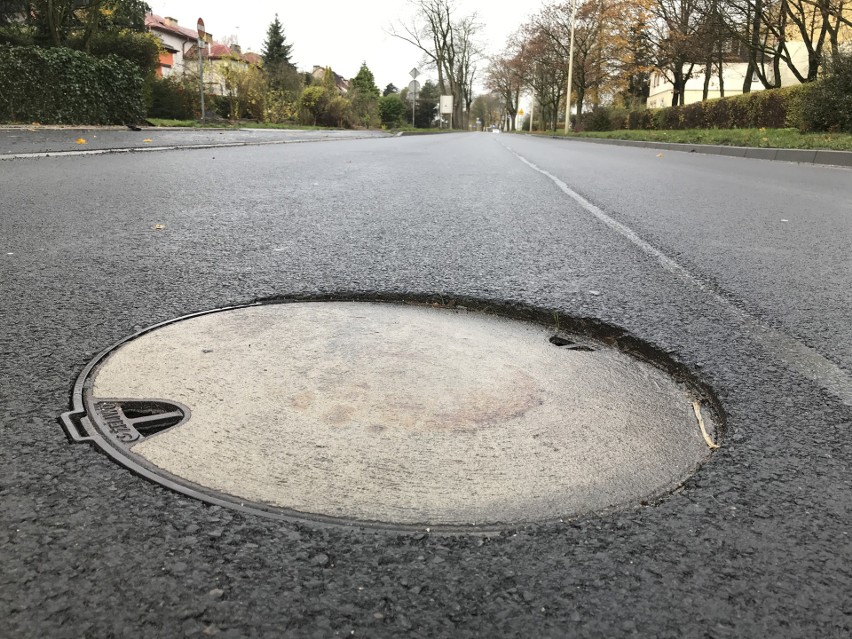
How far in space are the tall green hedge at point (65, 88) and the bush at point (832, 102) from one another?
679 inches

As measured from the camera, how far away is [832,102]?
14.7 m

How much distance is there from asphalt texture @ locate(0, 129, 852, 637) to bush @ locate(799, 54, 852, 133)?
1212 cm

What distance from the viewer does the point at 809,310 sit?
8.48ft

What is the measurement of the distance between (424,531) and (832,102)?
Result: 17111 millimetres

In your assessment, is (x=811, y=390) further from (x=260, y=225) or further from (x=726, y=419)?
(x=260, y=225)

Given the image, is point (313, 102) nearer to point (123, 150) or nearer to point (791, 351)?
point (123, 150)

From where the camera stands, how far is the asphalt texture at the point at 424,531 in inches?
38.7

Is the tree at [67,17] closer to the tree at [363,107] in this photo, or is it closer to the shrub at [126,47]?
the shrub at [126,47]

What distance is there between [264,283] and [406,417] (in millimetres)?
1398

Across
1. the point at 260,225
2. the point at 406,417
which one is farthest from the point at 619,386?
the point at 260,225

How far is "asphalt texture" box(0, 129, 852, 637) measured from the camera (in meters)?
0.98

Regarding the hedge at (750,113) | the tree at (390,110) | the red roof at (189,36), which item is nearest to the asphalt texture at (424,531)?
the hedge at (750,113)

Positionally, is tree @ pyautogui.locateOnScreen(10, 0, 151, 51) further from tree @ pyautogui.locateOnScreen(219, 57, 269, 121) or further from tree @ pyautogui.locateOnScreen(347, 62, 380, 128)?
Result: tree @ pyautogui.locateOnScreen(347, 62, 380, 128)

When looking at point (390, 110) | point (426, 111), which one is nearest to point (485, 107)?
point (426, 111)
